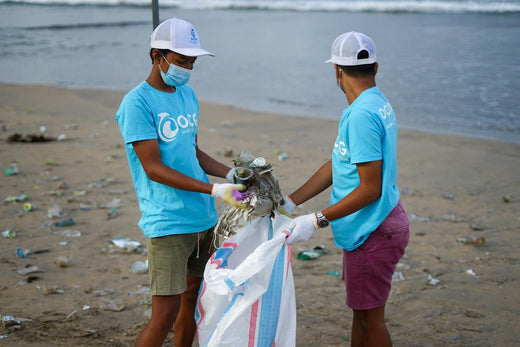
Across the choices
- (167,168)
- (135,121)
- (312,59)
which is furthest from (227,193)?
(312,59)

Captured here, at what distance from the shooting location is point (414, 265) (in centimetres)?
483

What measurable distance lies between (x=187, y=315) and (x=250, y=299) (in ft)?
2.16

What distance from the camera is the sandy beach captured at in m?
3.79

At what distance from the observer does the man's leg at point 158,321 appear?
9.21 feet

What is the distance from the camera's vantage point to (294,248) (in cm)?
522

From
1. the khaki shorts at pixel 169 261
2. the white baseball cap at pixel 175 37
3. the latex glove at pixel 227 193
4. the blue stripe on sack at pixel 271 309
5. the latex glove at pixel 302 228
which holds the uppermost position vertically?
the white baseball cap at pixel 175 37

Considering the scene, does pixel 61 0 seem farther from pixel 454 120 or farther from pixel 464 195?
pixel 464 195

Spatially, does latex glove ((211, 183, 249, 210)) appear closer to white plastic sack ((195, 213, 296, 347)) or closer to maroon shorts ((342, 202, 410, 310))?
white plastic sack ((195, 213, 296, 347))

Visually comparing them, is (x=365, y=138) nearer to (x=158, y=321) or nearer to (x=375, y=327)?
(x=375, y=327)

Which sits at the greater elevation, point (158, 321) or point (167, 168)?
point (167, 168)

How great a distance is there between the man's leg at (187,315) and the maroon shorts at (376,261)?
0.94 meters

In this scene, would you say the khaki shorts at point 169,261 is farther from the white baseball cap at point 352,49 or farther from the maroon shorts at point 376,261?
the white baseball cap at point 352,49

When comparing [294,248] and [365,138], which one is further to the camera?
[294,248]

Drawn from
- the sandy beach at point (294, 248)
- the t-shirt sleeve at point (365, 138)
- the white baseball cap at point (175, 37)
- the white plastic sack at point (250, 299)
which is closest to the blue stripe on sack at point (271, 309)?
the white plastic sack at point (250, 299)
